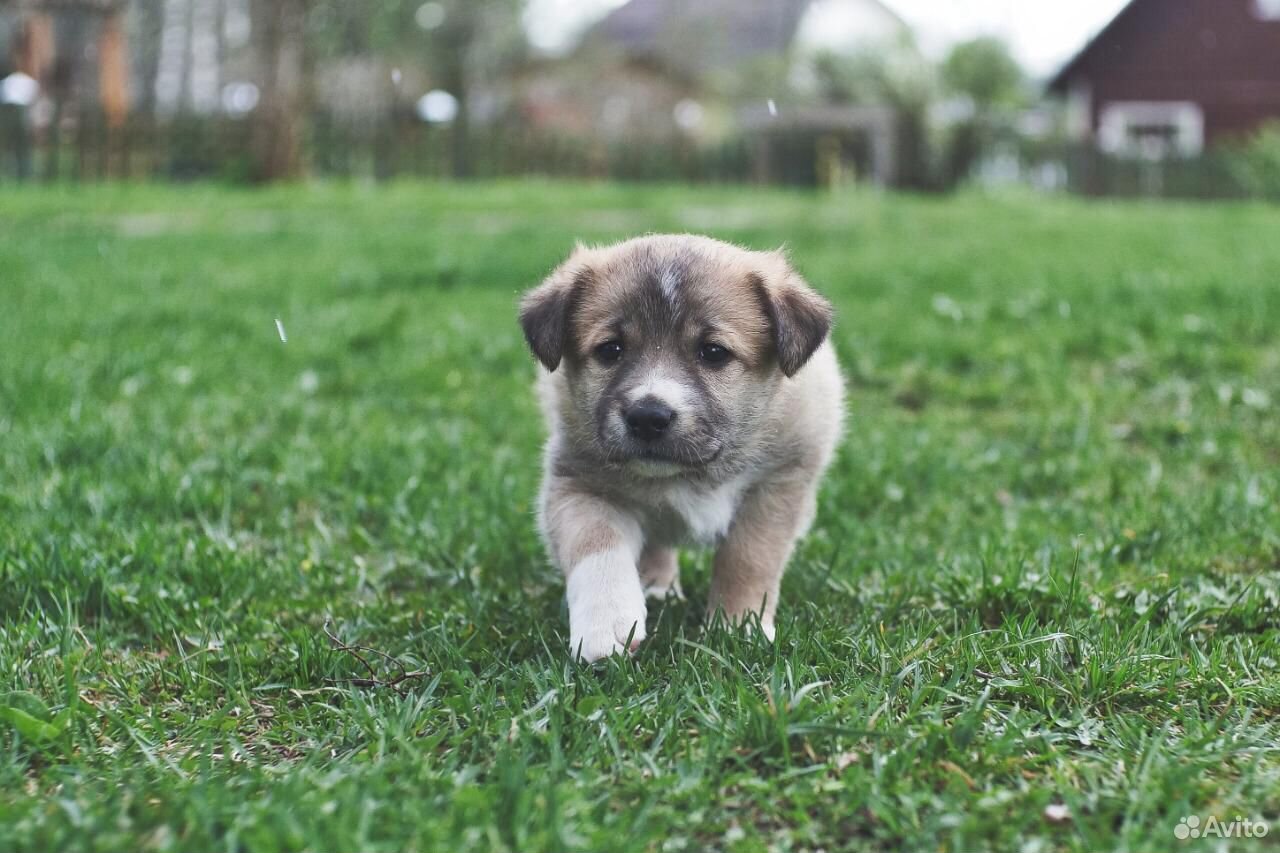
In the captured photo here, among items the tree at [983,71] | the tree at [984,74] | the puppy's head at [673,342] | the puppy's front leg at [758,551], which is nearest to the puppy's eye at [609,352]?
the puppy's head at [673,342]

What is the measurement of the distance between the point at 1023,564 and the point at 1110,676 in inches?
29.9

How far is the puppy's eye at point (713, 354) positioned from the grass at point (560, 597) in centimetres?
69

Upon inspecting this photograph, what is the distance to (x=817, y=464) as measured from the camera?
370 centimetres

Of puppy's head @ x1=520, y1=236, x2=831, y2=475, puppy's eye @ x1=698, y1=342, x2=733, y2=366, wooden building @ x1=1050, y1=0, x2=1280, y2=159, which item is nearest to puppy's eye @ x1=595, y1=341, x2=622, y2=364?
puppy's head @ x1=520, y1=236, x2=831, y2=475

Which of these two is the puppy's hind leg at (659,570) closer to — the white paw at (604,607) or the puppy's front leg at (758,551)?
the puppy's front leg at (758,551)

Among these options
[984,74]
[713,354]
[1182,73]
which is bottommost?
[713,354]

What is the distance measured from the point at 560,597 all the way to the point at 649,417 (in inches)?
33.4

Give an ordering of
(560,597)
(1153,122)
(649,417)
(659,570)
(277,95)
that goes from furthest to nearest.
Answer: (1153,122) → (277,95) → (659,570) → (560,597) → (649,417)

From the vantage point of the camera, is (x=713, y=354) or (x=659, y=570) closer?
(x=713, y=354)

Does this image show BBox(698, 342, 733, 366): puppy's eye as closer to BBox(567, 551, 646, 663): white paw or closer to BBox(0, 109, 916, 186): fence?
BBox(567, 551, 646, 663): white paw

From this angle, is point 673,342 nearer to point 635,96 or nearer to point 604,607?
point 604,607

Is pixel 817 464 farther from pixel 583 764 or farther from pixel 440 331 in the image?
pixel 440 331

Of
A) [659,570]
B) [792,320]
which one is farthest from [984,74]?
[792,320]

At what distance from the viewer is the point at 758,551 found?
3418 mm
